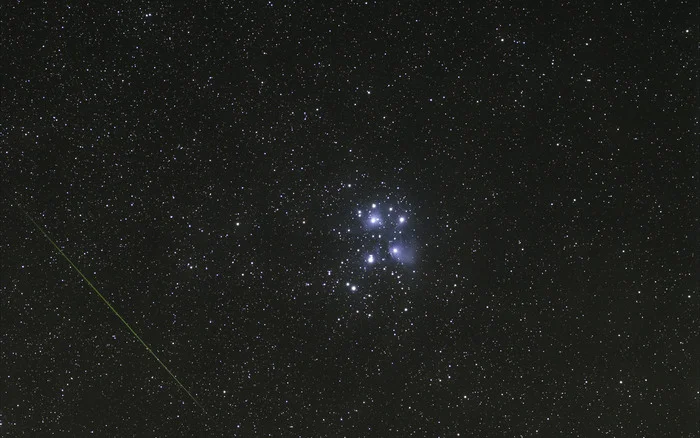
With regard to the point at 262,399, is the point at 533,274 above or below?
above

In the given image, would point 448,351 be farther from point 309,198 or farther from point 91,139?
point 91,139

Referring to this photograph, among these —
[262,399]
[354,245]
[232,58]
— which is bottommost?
[262,399]

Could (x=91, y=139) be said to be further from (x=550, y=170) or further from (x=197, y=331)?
(x=550, y=170)

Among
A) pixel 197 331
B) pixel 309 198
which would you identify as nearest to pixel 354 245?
pixel 309 198

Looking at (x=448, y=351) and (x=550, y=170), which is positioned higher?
(x=550, y=170)

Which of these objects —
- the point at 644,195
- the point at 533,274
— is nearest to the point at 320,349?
the point at 533,274

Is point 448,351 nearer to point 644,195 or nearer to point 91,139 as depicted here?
point 644,195
